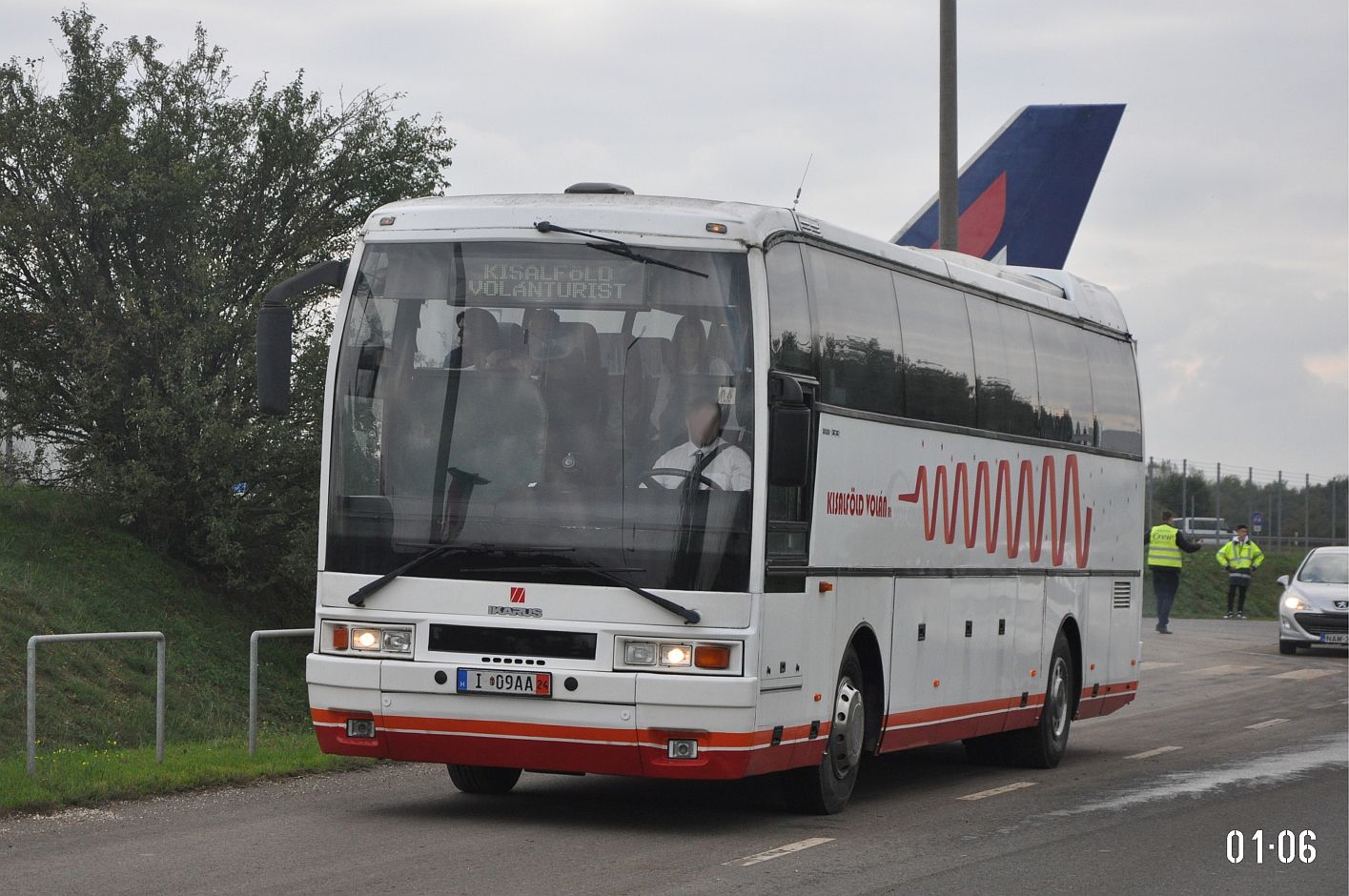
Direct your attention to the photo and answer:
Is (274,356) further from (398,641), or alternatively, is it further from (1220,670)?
(1220,670)

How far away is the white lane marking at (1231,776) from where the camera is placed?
1266 centimetres

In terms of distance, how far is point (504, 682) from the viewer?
10.4 metres

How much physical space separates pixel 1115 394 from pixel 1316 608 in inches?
608

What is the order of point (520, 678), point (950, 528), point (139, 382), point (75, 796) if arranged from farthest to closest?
1. point (139, 382)
2. point (950, 528)
3. point (75, 796)
4. point (520, 678)

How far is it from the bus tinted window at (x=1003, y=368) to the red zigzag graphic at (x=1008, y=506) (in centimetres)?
34

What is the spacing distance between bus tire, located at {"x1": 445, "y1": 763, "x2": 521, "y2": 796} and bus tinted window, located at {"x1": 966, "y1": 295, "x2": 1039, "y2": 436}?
4.15 meters

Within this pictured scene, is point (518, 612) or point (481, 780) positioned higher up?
point (518, 612)

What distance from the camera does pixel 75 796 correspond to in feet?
36.8

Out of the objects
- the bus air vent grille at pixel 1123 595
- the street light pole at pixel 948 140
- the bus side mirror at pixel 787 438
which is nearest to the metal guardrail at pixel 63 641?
the bus side mirror at pixel 787 438

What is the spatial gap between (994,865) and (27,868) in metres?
4.53

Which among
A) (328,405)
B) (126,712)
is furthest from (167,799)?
(126,712)

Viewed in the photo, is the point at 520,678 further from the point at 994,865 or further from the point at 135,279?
the point at 135,279

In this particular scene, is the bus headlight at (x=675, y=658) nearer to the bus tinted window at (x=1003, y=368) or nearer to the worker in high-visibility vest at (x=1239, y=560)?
the bus tinted window at (x=1003, y=368)
